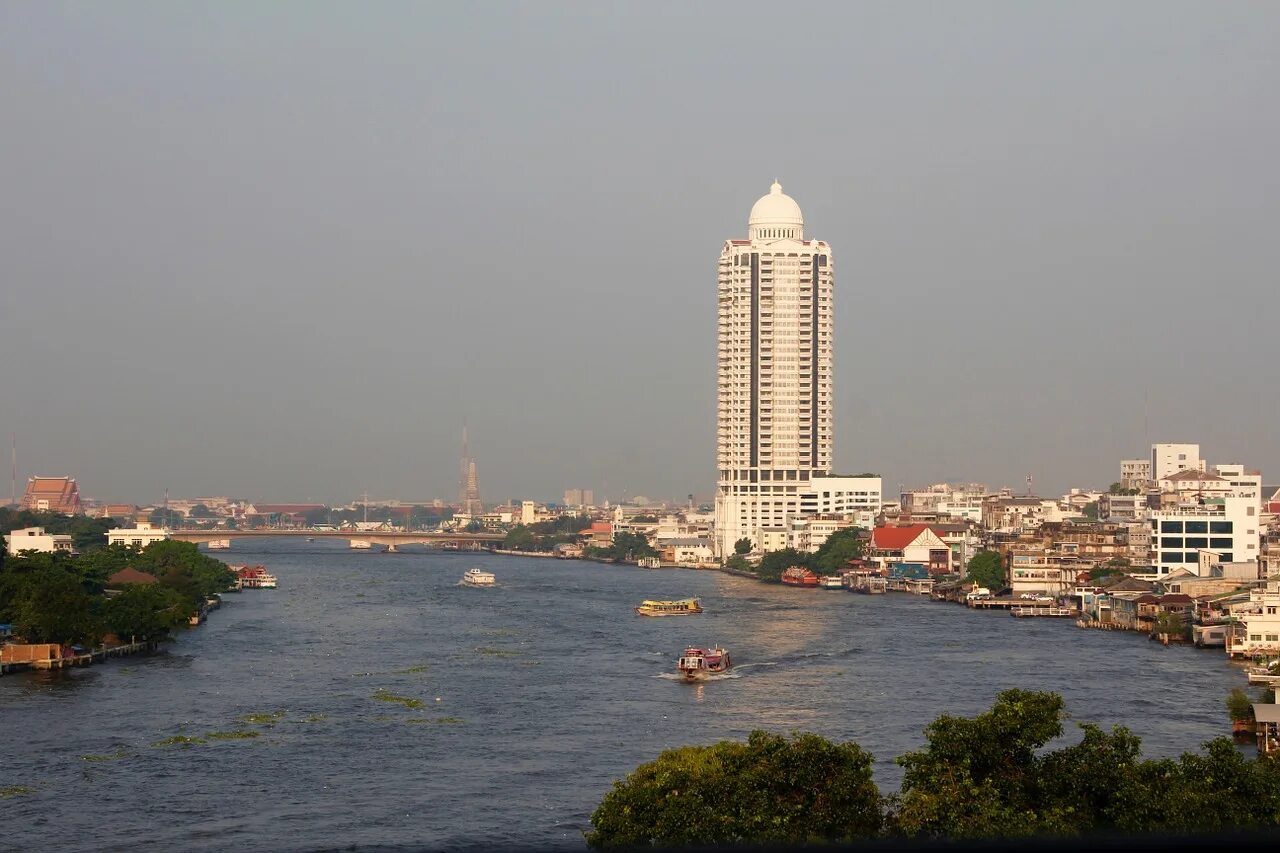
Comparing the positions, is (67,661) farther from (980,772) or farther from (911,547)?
(911,547)

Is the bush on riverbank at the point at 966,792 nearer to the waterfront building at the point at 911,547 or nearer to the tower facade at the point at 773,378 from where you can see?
the waterfront building at the point at 911,547

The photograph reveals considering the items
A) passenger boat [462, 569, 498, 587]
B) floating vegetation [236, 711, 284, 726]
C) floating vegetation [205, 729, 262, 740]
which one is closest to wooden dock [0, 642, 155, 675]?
floating vegetation [236, 711, 284, 726]

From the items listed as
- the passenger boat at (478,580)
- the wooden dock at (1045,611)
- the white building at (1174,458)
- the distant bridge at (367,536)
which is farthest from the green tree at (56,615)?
the white building at (1174,458)

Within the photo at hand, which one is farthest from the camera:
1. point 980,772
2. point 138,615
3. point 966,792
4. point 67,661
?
point 138,615

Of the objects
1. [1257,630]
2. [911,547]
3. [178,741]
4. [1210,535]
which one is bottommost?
[178,741]

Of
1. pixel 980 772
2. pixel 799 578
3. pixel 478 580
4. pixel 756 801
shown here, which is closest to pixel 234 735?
pixel 756 801

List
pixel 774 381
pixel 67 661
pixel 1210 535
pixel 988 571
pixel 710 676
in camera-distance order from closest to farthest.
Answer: pixel 710 676 < pixel 67 661 < pixel 1210 535 < pixel 988 571 < pixel 774 381

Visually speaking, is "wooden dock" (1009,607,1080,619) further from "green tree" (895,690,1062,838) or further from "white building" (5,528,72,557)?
"green tree" (895,690,1062,838)

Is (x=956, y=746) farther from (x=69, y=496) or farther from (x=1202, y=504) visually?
(x=69, y=496)
